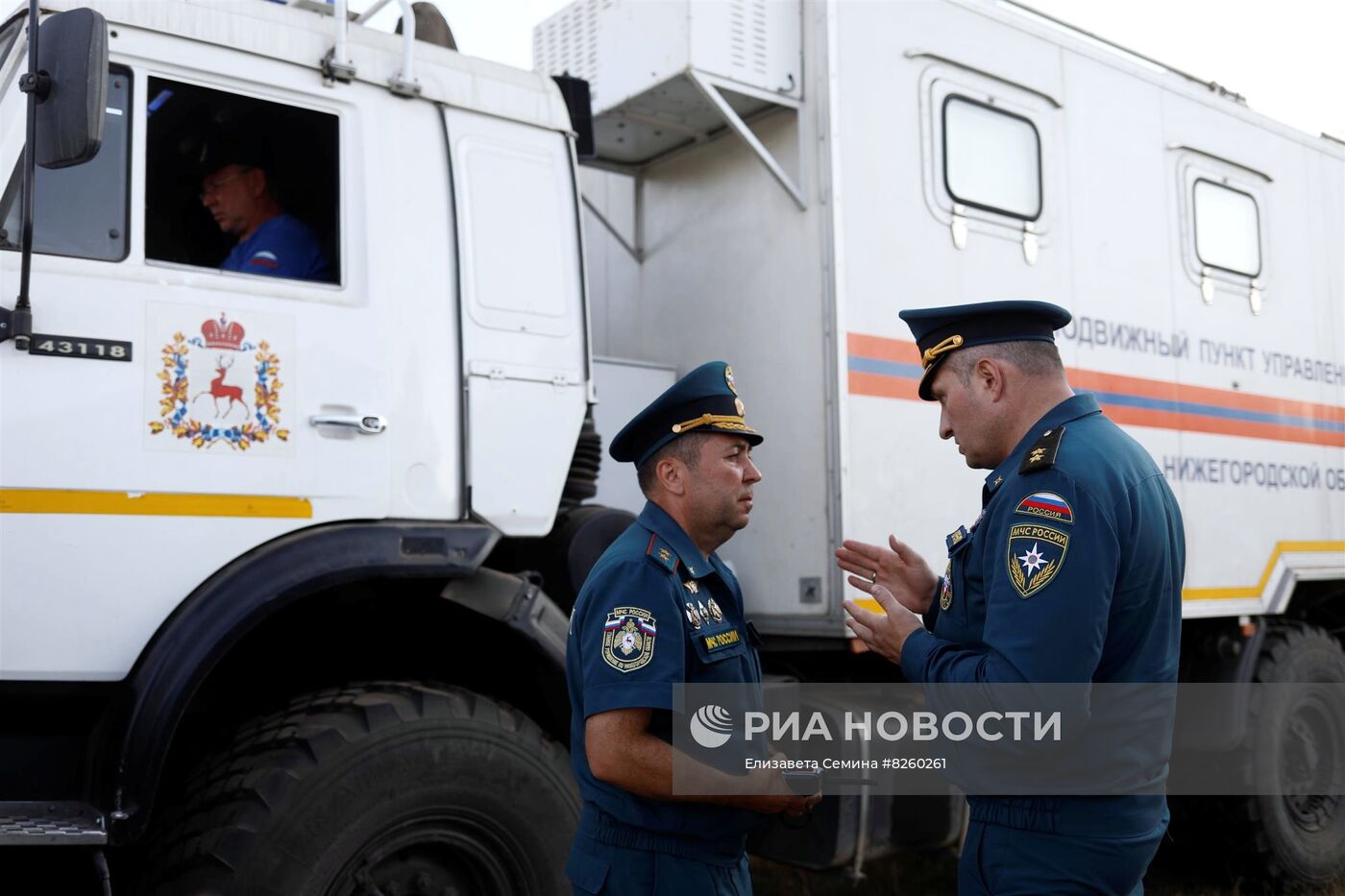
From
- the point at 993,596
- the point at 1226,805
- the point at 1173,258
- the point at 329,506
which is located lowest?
the point at 1226,805

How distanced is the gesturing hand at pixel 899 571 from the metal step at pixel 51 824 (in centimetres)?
172

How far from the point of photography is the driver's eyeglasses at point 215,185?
3285 millimetres

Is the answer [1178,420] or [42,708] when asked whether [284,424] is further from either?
[1178,420]

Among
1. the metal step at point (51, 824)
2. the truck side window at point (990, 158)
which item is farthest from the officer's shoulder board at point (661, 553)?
the truck side window at point (990, 158)

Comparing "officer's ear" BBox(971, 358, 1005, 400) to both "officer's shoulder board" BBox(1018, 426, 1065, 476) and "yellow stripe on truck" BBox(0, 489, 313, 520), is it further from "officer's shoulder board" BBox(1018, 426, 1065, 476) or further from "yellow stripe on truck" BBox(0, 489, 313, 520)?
"yellow stripe on truck" BBox(0, 489, 313, 520)

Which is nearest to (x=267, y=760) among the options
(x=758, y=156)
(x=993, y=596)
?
(x=993, y=596)

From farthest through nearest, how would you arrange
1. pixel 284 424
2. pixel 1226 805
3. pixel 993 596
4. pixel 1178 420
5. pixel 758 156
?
1. pixel 1226 805
2. pixel 1178 420
3. pixel 758 156
4. pixel 284 424
5. pixel 993 596

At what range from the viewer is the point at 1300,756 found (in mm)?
5434

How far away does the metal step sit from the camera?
2621 mm

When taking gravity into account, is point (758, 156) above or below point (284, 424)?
above

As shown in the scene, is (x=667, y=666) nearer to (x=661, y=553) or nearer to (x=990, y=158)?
(x=661, y=553)

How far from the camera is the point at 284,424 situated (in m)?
3.06

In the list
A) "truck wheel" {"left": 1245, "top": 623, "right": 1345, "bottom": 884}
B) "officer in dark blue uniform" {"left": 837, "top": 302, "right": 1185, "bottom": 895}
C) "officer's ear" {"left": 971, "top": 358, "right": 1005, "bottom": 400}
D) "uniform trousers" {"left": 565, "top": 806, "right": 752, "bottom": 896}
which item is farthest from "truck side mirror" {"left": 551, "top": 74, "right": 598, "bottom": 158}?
"truck wheel" {"left": 1245, "top": 623, "right": 1345, "bottom": 884}

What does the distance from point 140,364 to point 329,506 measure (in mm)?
558
